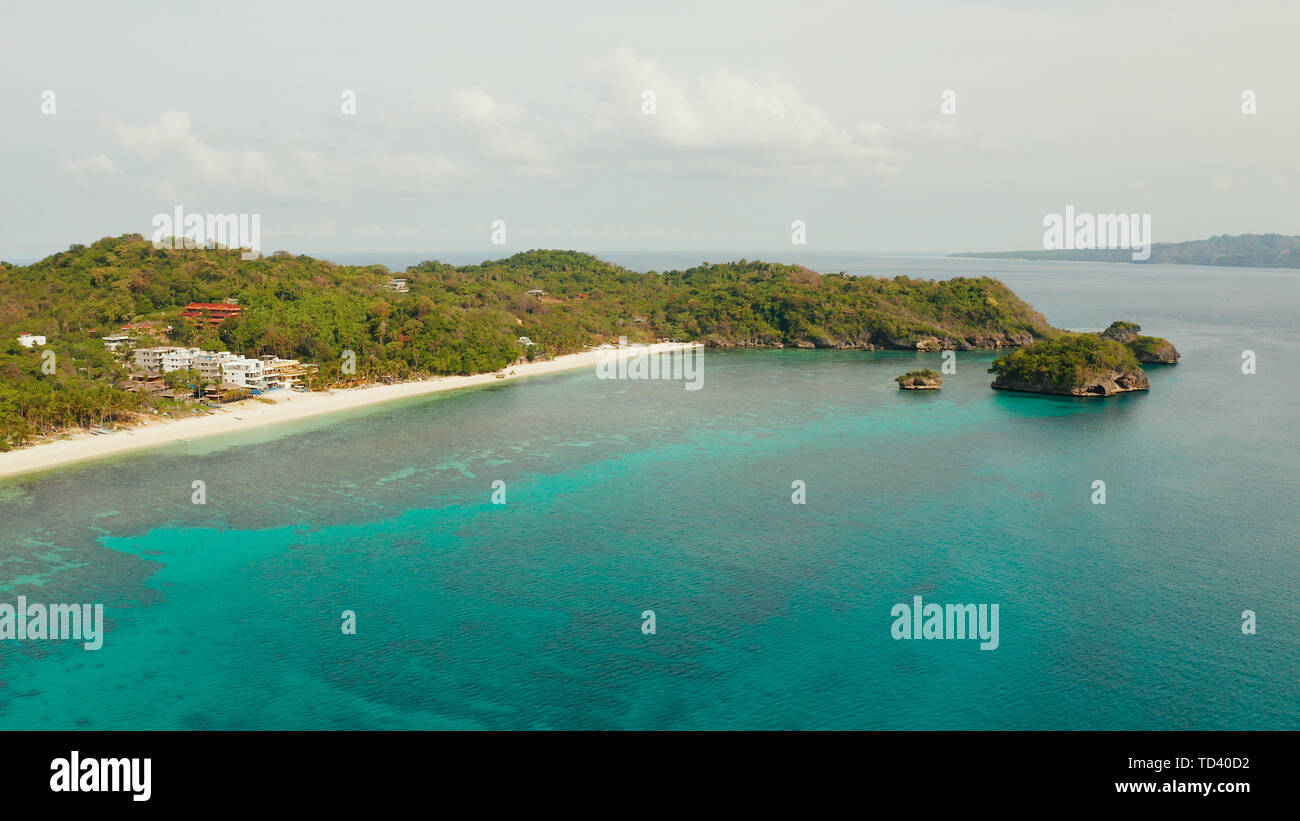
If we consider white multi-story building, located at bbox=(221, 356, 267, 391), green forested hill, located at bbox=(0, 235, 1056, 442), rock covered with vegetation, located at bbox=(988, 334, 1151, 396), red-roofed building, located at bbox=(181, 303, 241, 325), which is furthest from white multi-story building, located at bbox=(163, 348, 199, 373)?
rock covered with vegetation, located at bbox=(988, 334, 1151, 396)

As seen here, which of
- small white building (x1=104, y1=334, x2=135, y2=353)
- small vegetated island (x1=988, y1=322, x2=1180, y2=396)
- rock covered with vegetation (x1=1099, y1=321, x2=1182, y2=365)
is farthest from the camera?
rock covered with vegetation (x1=1099, y1=321, x2=1182, y2=365)

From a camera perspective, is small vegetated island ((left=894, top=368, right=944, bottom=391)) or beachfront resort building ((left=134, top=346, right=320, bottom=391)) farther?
small vegetated island ((left=894, top=368, right=944, bottom=391))

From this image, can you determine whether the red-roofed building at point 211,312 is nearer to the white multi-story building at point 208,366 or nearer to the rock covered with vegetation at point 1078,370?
the white multi-story building at point 208,366

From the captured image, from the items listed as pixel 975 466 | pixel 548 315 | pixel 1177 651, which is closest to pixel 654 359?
pixel 548 315

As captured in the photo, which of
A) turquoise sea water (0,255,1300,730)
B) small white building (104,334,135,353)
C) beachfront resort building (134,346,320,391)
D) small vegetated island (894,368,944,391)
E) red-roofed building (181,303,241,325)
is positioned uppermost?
red-roofed building (181,303,241,325)

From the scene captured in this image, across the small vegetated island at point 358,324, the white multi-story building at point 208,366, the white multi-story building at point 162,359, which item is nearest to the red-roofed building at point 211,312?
the small vegetated island at point 358,324

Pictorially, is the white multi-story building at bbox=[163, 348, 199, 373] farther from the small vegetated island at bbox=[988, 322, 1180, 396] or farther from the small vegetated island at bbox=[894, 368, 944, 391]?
the small vegetated island at bbox=[988, 322, 1180, 396]
